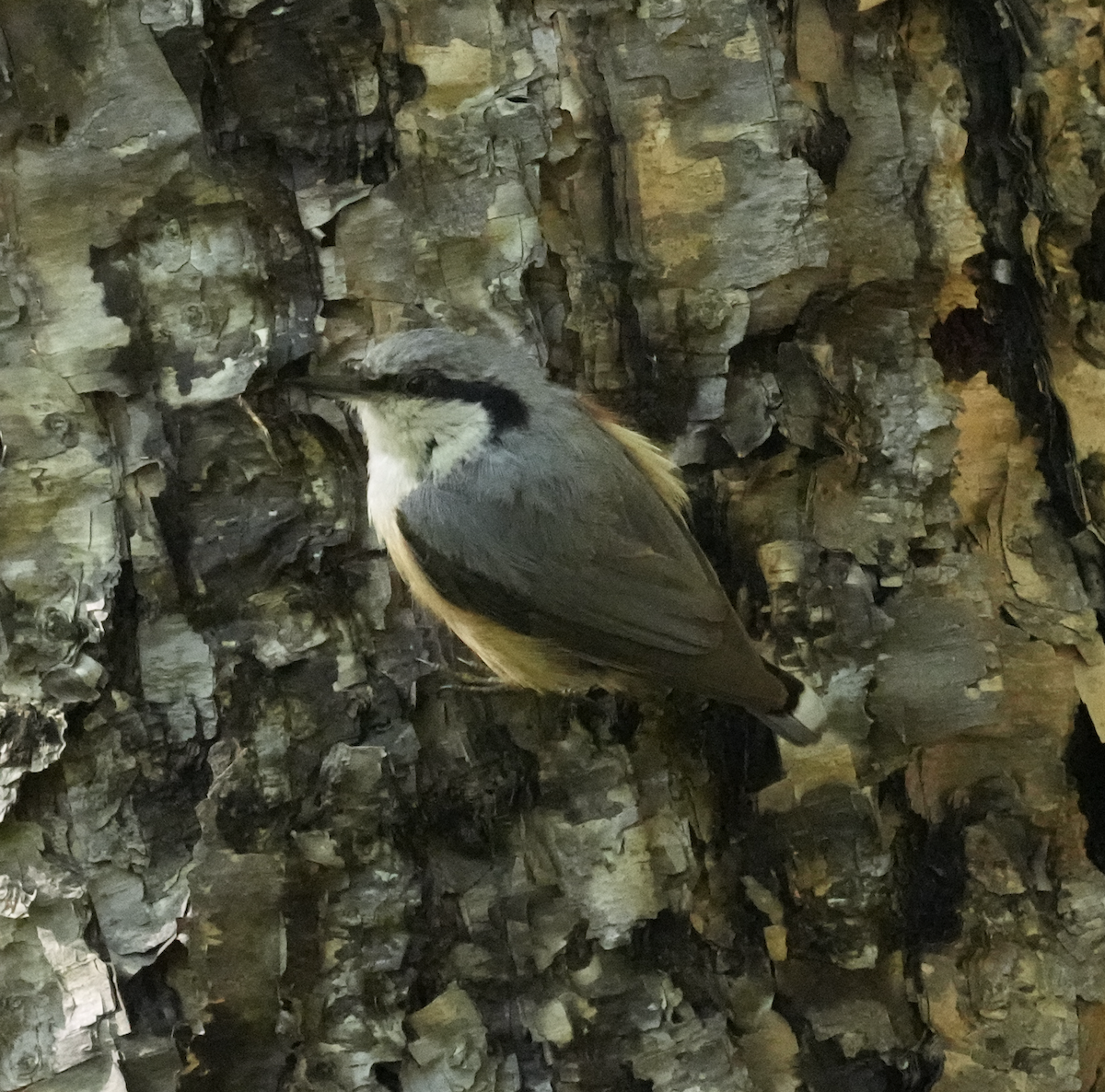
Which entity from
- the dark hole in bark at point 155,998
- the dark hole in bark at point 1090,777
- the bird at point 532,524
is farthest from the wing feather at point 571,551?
the dark hole in bark at point 155,998

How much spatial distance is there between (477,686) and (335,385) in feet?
1.66

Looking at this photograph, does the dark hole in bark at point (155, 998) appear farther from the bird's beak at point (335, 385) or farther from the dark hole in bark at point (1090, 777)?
the dark hole in bark at point (1090, 777)

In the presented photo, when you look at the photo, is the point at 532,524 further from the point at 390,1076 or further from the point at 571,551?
the point at 390,1076

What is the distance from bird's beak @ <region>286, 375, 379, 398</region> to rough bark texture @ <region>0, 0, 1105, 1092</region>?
0.05 metres

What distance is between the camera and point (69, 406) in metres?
1.56

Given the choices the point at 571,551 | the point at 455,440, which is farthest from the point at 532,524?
the point at 455,440

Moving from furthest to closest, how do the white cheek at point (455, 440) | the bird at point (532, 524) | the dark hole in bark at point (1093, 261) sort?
the white cheek at point (455, 440)
the bird at point (532, 524)
the dark hole in bark at point (1093, 261)

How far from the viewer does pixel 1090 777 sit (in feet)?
5.19

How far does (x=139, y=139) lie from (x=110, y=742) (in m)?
0.87

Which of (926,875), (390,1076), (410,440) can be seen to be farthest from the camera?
(410,440)

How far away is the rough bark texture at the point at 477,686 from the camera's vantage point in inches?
59.5

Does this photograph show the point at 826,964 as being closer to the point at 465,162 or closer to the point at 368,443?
the point at 368,443

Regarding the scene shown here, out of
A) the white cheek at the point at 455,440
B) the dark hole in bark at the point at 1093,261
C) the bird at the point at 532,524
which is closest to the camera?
the dark hole in bark at the point at 1093,261

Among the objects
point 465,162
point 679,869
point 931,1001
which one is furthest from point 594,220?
point 931,1001
